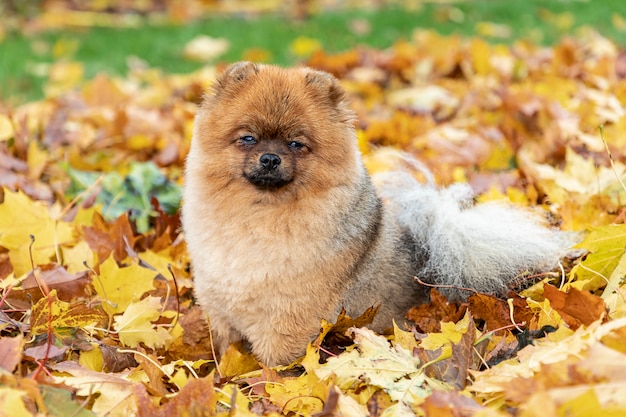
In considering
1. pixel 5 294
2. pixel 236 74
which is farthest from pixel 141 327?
pixel 236 74

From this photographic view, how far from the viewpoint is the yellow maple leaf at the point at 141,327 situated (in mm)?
2484

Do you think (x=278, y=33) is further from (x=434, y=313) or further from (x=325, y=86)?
(x=434, y=313)

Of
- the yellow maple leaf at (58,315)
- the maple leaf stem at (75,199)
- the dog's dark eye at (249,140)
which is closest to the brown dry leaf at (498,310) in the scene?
the dog's dark eye at (249,140)

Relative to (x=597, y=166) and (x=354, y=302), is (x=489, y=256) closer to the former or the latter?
(x=354, y=302)

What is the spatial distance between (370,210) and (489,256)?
0.49 metres

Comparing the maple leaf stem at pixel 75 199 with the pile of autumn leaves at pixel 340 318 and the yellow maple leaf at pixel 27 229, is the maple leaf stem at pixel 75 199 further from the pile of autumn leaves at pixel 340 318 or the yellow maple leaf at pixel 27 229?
the yellow maple leaf at pixel 27 229

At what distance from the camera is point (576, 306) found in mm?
2186

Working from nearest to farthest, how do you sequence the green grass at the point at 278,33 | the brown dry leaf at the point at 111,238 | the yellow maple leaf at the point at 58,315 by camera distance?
the yellow maple leaf at the point at 58,315 → the brown dry leaf at the point at 111,238 → the green grass at the point at 278,33

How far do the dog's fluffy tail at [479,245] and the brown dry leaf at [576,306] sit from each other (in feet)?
1.51

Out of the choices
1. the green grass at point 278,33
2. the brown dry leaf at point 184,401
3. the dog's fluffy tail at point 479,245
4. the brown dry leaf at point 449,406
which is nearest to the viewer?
the brown dry leaf at point 449,406

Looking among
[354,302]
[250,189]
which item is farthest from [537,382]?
[250,189]

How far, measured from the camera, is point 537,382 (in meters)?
1.75

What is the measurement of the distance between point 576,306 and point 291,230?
3.17ft

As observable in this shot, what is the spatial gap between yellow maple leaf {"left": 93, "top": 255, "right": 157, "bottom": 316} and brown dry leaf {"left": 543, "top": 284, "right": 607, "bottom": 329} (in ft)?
4.72
